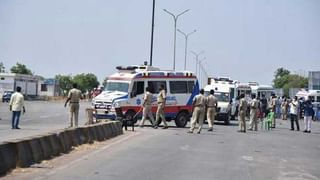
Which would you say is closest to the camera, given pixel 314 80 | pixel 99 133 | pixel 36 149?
pixel 36 149

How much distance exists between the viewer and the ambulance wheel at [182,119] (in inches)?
1236

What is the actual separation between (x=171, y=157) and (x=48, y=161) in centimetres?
323

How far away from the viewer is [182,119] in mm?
31719

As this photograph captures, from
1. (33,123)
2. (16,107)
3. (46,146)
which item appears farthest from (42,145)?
(33,123)

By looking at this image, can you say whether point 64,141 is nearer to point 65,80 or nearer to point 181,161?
point 181,161

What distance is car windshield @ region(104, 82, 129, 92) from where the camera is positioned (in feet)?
101

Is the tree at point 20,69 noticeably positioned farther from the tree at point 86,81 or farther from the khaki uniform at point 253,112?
the khaki uniform at point 253,112

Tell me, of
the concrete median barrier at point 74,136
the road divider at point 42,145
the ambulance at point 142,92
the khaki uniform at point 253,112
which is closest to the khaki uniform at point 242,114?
the khaki uniform at point 253,112

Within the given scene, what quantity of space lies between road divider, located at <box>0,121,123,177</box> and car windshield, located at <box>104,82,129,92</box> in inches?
367

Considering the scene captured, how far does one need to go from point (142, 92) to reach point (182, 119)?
254cm

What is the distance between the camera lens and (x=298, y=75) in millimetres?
163625

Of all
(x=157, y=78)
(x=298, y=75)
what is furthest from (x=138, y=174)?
(x=298, y=75)

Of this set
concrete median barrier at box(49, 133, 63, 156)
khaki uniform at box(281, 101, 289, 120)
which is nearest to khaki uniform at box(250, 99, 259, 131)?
concrete median barrier at box(49, 133, 63, 156)

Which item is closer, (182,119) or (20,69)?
(182,119)
